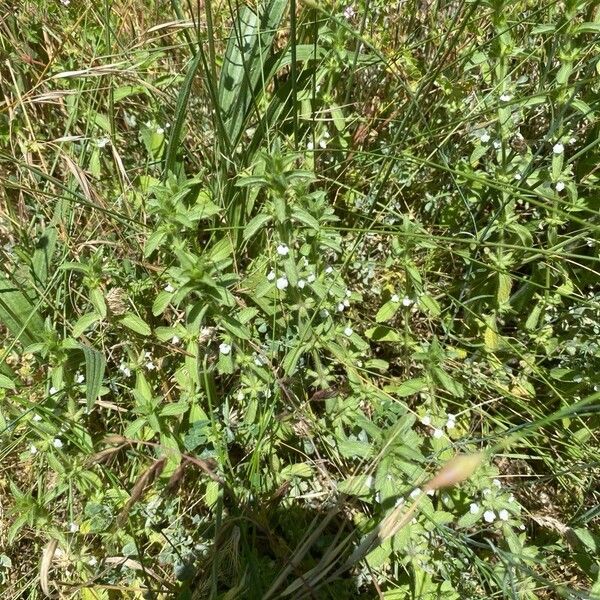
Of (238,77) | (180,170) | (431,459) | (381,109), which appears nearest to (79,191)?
(180,170)

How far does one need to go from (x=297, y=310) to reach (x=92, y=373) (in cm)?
68

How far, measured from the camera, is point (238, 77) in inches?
97.1

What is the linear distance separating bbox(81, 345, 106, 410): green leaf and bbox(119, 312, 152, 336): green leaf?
Result: 0.44ft

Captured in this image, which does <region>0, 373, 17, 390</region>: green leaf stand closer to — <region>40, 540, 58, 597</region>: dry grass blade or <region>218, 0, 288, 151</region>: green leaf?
<region>40, 540, 58, 597</region>: dry grass blade

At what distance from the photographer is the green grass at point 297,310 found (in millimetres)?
1939

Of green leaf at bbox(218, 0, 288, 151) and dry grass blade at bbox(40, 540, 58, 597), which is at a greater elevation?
green leaf at bbox(218, 0, 288, 151)

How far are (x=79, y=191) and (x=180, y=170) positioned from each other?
A: 0.41 metres

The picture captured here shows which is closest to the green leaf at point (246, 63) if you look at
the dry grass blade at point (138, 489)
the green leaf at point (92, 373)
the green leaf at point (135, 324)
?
the green leaf at point (135, 324)

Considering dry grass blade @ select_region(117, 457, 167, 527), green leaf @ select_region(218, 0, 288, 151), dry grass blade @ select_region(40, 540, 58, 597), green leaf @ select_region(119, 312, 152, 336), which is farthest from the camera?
green leaf @ select_region(218, 0, 288, 151)

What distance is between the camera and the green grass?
1.94 m

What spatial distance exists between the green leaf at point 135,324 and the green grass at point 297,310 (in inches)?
0.7

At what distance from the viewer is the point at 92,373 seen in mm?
2059

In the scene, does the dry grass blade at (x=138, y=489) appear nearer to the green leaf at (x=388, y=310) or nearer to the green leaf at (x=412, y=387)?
the green leaf at (x=412, y=387)

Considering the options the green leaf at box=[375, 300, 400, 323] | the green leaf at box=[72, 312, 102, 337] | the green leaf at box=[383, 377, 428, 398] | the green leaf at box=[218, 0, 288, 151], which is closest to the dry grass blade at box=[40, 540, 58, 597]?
the green leaf at box=[72, 312, 102, 337]
